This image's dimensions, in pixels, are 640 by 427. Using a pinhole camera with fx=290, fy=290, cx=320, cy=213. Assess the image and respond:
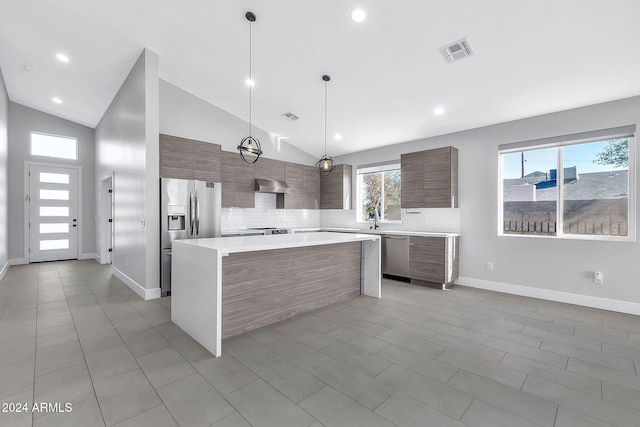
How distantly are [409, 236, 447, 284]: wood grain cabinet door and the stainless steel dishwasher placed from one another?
95 millimetres

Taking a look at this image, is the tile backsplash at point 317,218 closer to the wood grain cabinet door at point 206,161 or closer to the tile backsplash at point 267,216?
the tile backsplash at point 267,216

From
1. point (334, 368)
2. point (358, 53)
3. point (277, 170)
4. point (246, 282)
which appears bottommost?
point (334, 368)

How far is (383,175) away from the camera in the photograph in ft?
20.8

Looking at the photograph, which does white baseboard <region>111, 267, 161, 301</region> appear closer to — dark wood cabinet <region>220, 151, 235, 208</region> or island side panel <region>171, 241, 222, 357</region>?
island side panel <region>171, 241, 222, 357</region>

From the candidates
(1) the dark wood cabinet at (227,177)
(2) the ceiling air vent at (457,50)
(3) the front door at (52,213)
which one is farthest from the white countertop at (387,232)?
(3) the front door at (52,213)

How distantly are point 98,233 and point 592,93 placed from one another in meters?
9.73

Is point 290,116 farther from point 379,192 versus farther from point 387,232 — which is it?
point 387,232

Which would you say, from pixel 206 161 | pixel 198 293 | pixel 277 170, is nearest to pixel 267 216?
pixel 277 170

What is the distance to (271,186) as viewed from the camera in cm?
586

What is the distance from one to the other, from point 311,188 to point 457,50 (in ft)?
14.1

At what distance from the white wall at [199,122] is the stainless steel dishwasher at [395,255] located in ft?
10.3

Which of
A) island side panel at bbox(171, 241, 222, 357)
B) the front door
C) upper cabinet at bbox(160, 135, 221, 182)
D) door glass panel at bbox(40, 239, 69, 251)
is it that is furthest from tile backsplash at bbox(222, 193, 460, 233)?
door glass panel at bbox(40, 239, 69, 251)

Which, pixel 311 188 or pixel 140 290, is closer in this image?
pixel 140 290

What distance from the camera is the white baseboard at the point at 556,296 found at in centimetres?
359
